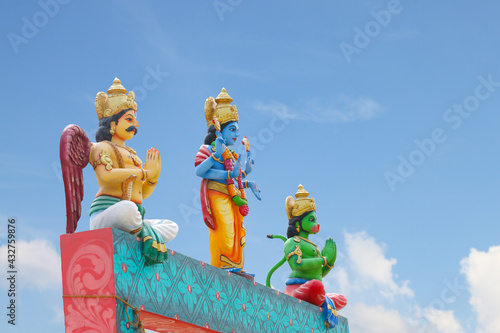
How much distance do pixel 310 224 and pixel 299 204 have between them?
1.04 feet

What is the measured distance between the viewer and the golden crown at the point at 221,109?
8523 mm

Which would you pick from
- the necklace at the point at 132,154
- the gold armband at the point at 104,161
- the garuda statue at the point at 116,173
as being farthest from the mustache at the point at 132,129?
the gold armband at the point at 104,161

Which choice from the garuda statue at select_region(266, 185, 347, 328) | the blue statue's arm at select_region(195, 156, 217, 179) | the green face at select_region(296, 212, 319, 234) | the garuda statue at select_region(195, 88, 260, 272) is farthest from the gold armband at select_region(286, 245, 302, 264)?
the blue statue's arm at select_region(195, 156, 217, 179)

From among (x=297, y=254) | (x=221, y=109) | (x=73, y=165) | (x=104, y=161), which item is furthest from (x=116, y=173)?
(x=297, y=254)

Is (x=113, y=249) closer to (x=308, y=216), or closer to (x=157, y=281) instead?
(x=157, y=281)

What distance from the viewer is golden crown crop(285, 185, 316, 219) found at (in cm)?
985

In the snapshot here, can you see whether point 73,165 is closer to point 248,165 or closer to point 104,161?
point 104,161

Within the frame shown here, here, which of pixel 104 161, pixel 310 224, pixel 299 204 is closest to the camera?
pixel 104 161

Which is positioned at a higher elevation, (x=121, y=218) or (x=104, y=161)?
(x=104, y=161)

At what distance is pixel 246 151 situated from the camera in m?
8.70

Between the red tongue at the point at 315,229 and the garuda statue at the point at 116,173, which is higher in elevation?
the red tongue at the point at 315,229

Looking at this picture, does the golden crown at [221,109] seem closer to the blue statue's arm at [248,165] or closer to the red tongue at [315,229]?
the blue statue's arm at [248,165]

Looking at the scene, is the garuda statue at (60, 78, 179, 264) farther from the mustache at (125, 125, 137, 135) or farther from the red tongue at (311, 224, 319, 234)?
the red tongue at (311, 224, 319, 234)

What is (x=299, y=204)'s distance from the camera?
9.92m
